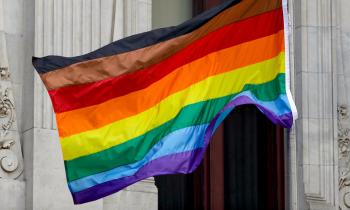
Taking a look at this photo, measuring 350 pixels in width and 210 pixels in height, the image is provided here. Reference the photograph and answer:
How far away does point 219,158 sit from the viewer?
22.5m

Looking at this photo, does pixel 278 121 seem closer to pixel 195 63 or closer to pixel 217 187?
pixel 195 63

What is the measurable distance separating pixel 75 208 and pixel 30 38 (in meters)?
2.50

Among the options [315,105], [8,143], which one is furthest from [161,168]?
[315,105]

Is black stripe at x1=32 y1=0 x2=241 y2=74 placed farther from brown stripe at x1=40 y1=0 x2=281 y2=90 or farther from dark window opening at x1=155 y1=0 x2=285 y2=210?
dark window opening at x1=155 y1=0 x2=285 y2=210

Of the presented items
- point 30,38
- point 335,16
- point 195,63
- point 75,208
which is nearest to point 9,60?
point 30,38

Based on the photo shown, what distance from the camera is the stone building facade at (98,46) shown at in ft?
67.0

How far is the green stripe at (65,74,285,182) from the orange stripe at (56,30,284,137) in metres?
0.36

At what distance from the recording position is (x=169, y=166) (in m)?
17.7

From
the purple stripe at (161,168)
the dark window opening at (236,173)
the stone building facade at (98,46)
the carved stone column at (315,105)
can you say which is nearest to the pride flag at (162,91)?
the purple stripe at (161,168)

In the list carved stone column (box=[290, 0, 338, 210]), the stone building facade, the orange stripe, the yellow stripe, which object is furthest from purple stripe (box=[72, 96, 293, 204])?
carved stone column (box=[290, 0, 338, 210])

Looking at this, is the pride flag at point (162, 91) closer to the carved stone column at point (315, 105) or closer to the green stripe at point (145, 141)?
the green stripe at point (145, 141)

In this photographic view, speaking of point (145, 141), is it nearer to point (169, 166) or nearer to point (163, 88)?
point (169, 166)

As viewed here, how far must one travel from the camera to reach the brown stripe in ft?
59.8

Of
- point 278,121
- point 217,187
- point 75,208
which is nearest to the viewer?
point 278,121
